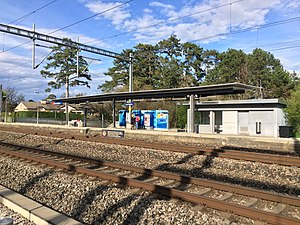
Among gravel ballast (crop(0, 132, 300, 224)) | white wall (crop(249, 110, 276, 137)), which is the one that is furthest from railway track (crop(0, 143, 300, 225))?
white wall (crop(249, 110, 276, 137))

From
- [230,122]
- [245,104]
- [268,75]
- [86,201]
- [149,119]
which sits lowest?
[86,201]

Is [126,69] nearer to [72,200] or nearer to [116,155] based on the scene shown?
[116,155]

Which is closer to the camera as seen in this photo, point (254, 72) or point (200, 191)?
point (200, 191)

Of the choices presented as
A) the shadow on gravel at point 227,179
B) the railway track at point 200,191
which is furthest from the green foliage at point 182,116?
the railway track at point 200,191

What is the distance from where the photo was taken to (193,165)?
1094 cm

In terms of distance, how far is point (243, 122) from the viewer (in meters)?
27.6

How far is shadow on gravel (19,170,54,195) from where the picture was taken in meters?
7.75

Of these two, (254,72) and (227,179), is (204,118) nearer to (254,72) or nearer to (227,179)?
(227,179)

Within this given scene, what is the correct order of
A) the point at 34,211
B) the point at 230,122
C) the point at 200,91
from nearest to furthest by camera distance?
the point at 34,211, the point at 200,91, the point at 230,122

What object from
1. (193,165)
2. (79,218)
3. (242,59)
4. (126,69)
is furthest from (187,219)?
(242,59)

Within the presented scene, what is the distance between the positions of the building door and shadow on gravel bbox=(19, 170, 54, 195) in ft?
70.7

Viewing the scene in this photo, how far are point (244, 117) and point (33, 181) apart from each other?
22.7m

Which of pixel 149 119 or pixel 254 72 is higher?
pixel 254 72

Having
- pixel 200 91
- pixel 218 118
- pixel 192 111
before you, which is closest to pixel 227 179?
pixel 200 91
